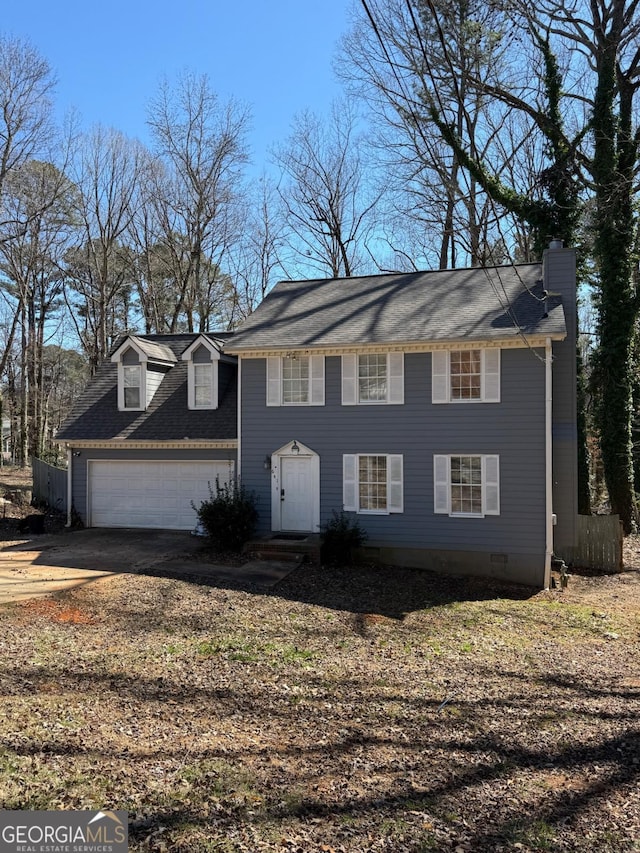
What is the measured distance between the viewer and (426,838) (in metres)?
4.21

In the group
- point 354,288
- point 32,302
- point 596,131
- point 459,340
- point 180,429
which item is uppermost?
point 596,131

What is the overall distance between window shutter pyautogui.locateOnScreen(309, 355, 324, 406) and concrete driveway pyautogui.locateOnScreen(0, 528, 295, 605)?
3.96m

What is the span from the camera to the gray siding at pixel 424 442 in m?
13.8

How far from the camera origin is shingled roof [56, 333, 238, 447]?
16625 millimetres

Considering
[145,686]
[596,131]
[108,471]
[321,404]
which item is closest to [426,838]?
[145,686]

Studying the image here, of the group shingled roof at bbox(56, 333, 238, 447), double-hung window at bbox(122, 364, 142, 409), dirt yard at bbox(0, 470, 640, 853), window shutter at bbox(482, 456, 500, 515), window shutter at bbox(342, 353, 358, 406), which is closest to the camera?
dirt yard at bbox(0, 470, 640, 853)

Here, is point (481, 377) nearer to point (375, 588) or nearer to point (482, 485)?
point (482, 485)

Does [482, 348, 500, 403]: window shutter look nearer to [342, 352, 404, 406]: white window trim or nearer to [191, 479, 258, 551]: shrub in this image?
[342, 352, 404, 406]: white window trim

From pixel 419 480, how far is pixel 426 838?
10.5 m

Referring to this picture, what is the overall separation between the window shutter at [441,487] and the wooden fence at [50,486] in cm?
1146

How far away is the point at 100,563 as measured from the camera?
12.9 metres

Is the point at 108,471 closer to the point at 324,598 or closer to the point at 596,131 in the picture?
the point at 324,598

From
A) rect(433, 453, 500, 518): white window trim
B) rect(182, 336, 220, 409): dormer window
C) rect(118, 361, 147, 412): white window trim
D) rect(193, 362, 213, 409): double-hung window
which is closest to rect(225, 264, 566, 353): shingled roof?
rect(182, 336, 220, 409): dormer window

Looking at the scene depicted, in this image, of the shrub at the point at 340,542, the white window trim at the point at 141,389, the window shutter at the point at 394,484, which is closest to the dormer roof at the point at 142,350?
the white window trim at the point at 141,389
